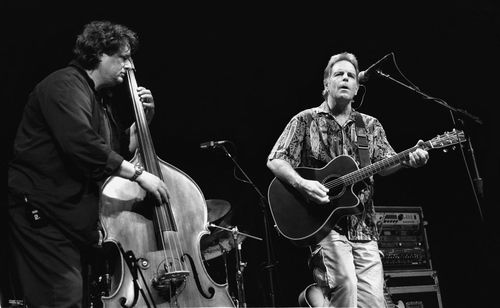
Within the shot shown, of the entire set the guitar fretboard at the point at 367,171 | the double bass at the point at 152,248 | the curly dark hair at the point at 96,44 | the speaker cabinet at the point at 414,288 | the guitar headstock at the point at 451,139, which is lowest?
the speaker cabinet at the point at 414,288

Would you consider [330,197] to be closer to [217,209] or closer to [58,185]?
[217,209]

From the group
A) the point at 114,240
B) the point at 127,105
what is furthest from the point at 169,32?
the point at 114,240

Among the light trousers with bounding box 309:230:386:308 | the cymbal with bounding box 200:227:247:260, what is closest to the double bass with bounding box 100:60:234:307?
the light trousers with bounding box 309:230:386:308

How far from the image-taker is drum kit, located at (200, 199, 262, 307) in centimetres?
480

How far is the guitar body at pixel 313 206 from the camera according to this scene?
3.44 meters

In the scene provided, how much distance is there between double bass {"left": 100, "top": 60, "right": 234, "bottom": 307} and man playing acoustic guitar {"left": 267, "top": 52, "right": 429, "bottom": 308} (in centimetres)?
80

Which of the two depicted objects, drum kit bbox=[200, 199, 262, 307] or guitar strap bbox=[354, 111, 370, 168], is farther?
drum kit bbox=[200, 199, 262, 307]

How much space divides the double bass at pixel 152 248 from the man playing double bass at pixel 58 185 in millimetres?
165

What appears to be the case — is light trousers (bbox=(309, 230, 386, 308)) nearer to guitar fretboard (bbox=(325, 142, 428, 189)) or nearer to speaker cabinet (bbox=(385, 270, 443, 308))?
guitar fretboard (bbox=(325, 142, 428, 189))

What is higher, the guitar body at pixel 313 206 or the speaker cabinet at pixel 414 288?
the guitar body at pixel 313 206

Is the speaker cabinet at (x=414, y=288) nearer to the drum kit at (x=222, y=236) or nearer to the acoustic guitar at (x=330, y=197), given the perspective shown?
the drum kit at (x=222, y=236)

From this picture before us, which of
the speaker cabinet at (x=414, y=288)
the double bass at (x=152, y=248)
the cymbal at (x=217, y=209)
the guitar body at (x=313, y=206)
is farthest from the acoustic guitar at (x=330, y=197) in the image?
the speaker cabinet at (x=414, y=288)

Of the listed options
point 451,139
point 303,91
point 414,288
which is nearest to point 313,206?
point 451,139

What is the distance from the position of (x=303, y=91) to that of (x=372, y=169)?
3063 mm
